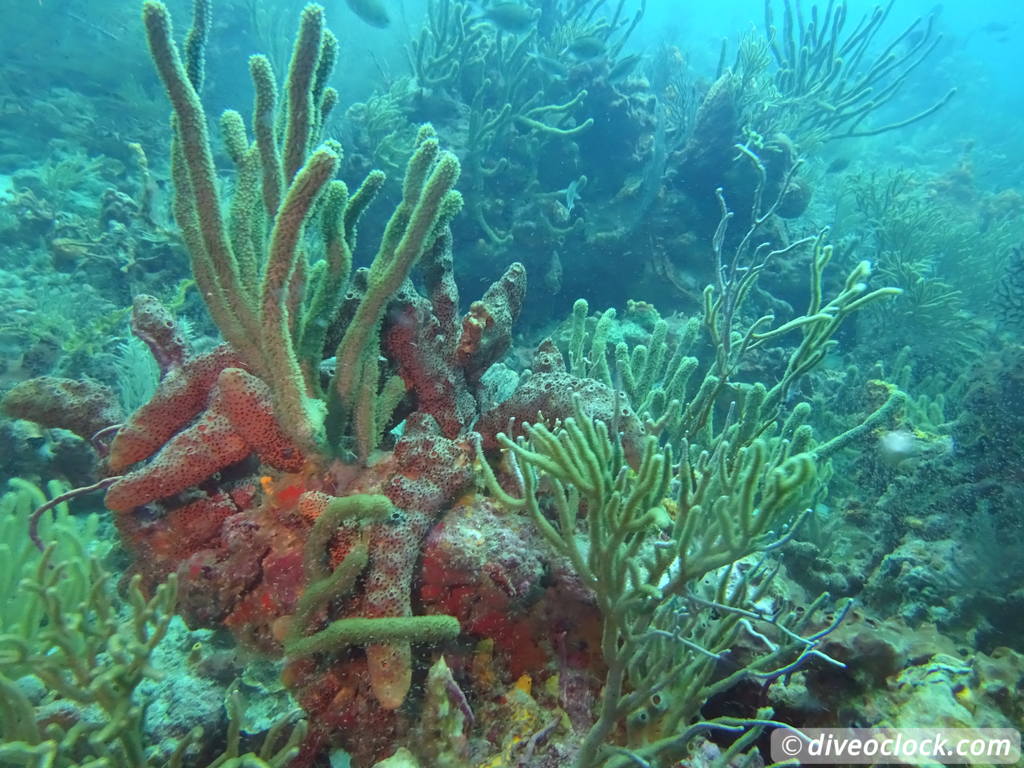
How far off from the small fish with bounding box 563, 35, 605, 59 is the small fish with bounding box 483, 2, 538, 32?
74 cm

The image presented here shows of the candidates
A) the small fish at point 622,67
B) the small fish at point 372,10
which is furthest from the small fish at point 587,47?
the small fish at point 372,10

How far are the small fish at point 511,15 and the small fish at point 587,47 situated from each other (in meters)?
0.74

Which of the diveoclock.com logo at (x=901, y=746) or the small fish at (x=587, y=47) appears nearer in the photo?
the diveoclock.com logo at (x=901, y=746)

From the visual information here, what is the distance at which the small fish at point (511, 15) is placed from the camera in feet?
25.1

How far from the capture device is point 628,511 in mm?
1501

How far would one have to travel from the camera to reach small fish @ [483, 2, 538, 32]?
25.1 feet

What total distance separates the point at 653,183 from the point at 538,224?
177 centimetres

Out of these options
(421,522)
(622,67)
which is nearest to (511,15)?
(622,67)

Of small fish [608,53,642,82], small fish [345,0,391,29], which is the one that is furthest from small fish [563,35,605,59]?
small fish [345,0,391,29]

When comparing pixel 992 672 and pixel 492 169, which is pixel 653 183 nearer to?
pixel 492 169

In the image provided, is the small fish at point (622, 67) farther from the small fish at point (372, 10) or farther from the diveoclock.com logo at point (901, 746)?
the diveoclock.com logo at point (901, 746)

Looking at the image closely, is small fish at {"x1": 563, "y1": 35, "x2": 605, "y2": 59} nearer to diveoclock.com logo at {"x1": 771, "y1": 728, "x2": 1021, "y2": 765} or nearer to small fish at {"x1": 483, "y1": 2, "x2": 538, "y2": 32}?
small fish at {"x1": 483, "y1": 2, "x2": 538, "y2": 32}

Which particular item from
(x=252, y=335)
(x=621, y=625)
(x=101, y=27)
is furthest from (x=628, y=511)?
(x=101, y=27)

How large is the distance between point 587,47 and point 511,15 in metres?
1.16
